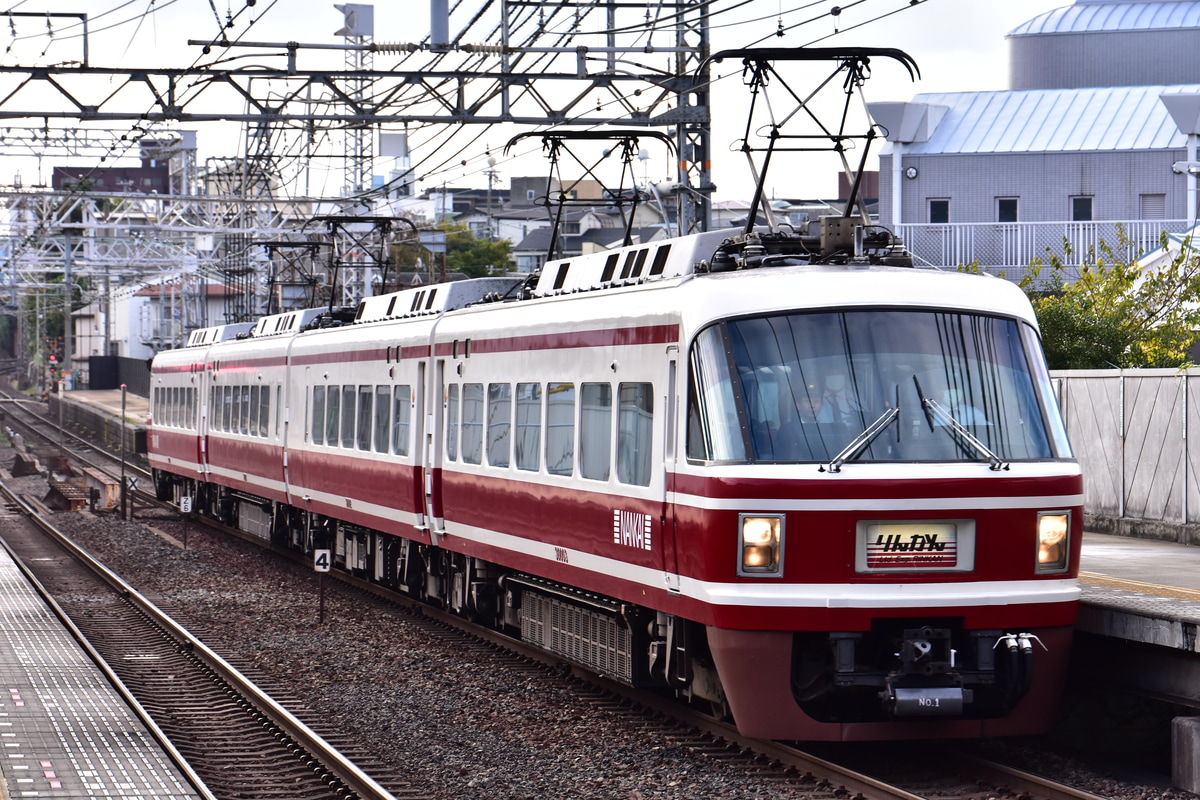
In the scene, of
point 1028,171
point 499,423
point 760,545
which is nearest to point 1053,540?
point 760,545

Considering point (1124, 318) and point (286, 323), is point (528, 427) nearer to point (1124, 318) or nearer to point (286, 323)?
point (286, 323)

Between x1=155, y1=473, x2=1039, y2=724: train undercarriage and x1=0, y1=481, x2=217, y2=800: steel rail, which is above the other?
x1=155, y1=473, x2=1039, y2=724: train undercarriage

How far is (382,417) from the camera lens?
56.9 feet

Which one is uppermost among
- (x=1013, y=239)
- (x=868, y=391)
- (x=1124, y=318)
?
(x=1013, y=239)

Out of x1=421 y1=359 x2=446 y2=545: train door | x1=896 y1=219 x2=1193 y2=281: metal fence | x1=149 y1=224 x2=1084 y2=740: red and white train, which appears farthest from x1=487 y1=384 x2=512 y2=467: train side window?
x1=896 y1=219 x2=1193 y2=281: metal fence

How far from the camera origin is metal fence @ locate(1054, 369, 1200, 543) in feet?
53.8

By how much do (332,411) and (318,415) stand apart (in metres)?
0.80

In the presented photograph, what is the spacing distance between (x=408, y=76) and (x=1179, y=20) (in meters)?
29.3

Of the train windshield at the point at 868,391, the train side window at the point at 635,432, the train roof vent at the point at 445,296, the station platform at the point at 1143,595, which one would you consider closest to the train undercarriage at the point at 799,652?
the station platform at the point at 1143,595

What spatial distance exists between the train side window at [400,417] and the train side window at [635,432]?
18.1 ft

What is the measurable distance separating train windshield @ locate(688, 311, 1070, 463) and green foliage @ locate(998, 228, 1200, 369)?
11.8 meters

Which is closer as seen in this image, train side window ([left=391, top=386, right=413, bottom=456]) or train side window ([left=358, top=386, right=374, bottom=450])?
train side window ([left=391, top=386, right=413, bottom=456])

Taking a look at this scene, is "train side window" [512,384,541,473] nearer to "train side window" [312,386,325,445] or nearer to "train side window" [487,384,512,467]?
"train side window" [487,384,512,467]

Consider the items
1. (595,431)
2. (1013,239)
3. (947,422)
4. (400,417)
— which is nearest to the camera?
(947,422)
